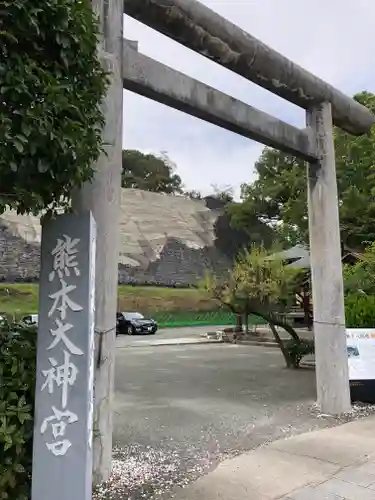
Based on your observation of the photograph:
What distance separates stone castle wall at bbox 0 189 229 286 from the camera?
31859mm

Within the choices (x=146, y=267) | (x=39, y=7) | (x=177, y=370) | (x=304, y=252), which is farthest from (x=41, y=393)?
(x=146, y=267)

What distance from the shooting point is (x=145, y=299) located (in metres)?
31.9

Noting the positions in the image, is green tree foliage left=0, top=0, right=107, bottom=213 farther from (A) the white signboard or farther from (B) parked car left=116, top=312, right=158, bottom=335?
(B) parked car left=116, top=312, right=158, bottom=335

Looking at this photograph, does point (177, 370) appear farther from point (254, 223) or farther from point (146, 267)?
point (146, 267)

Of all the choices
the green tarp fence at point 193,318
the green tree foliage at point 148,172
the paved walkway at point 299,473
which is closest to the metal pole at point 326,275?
the paved walkway at point 299,473

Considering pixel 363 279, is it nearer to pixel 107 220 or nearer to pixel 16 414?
pixel 107 220

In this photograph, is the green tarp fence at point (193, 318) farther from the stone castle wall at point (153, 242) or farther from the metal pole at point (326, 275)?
the metal pole at point (326, 275)

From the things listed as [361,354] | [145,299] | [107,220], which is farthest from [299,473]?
[145,299]

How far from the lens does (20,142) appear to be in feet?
7.55

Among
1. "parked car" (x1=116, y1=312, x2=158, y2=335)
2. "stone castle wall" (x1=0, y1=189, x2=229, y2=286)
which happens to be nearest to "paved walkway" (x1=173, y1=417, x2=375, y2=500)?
"parked car" (x1=116, y1=312, x2=158, y2=335)

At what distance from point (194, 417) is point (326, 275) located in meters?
2.43

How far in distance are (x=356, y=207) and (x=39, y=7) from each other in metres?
11.6

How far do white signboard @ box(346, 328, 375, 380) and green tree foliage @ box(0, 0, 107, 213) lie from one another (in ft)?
16.7

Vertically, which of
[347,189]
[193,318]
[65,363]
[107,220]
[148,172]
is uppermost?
[148,172]
